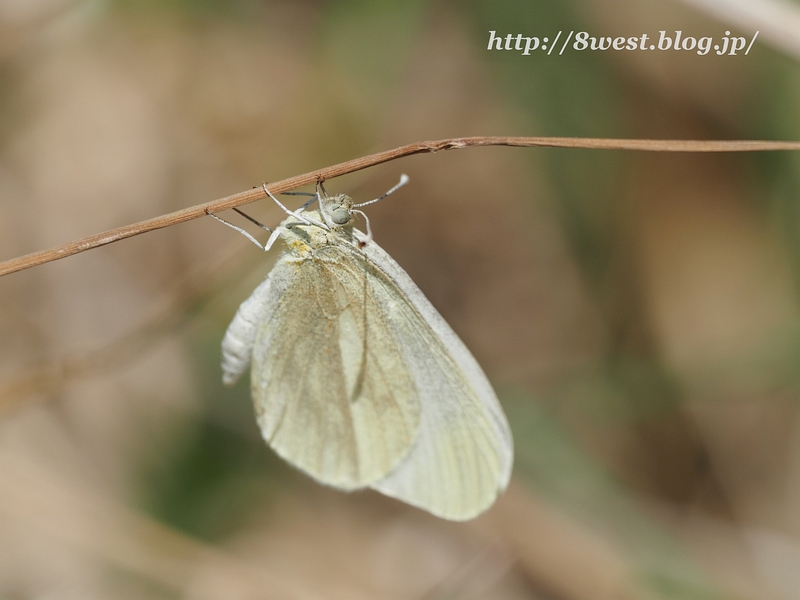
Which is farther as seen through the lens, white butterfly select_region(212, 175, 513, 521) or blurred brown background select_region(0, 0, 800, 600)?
blurred brown background select_region(0, 0, 800, 600)

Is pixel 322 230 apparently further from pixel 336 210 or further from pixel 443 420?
pixel 443 420

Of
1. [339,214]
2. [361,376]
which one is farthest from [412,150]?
→ [361,376]

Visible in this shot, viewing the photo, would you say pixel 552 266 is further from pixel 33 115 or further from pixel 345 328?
pixel 33 115

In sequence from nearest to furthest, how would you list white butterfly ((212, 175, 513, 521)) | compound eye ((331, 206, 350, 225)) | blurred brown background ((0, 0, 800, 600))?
compound eye ((331, 206, 350, 225))
white butterfly ((212, 175, 513, 521))
blurred brown background ((0, 0, 800, 600))

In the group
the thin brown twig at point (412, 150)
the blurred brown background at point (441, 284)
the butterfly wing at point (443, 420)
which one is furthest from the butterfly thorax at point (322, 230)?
the blurred brown background at point (441, 284)

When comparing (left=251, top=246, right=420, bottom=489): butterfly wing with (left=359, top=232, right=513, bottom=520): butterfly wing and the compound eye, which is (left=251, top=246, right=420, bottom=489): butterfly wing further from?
the compound eye

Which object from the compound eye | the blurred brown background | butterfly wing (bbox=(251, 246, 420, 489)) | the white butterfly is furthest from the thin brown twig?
the blurred brown background
